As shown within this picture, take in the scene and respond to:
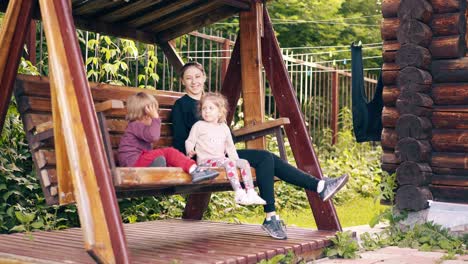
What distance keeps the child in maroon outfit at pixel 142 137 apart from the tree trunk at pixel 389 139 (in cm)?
257

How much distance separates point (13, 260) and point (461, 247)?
3252mm

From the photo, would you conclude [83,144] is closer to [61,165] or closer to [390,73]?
[61,165]

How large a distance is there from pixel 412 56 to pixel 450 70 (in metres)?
0.39

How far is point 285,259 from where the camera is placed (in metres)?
4.34

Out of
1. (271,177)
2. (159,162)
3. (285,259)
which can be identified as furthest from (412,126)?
(159,162)

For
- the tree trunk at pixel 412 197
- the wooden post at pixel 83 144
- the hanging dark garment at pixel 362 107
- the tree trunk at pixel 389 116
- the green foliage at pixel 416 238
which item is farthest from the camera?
the hanging dark garment at pixel 362 107

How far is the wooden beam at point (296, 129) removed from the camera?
17.2 ft

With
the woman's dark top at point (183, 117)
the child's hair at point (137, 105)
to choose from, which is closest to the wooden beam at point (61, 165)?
the child's hair at point (137, 105)

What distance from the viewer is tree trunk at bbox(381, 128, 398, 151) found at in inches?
254

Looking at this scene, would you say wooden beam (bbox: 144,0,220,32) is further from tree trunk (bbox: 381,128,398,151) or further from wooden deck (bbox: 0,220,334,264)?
tree trunk (bbox: 381,128,398,151)

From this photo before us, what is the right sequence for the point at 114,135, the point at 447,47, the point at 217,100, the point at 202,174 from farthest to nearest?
the point at 447,47
the point at 114,135
the point at 217,100
the point at 202,174

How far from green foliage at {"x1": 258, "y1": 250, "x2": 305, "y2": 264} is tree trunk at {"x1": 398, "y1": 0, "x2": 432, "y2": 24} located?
8.61 feet

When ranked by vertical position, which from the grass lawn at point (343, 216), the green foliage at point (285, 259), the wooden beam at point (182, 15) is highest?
the wooden beam at point (182, 15)

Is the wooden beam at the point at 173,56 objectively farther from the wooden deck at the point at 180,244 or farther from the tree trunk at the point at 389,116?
the tree trunk at the point at 389,116
